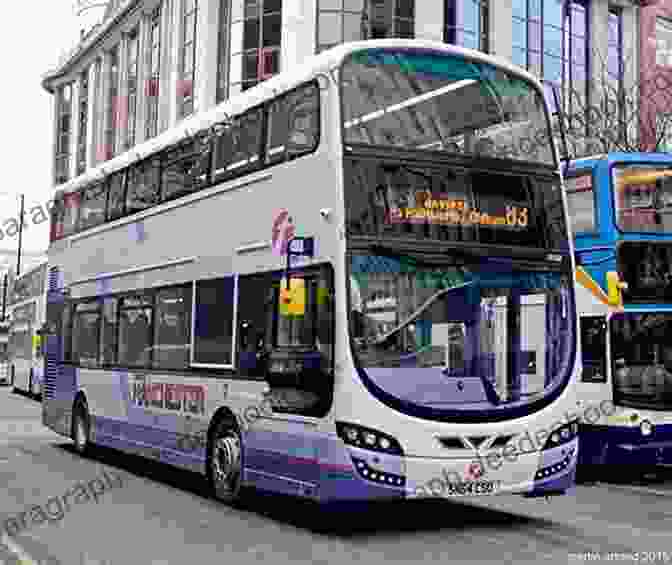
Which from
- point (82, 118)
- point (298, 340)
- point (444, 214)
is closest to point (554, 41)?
point (82, 118)

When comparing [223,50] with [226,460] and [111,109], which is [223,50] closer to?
[111,109]

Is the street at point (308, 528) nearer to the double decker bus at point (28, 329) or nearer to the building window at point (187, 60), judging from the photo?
the double decker bus at point (28, 329)

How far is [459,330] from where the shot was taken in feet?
31.8

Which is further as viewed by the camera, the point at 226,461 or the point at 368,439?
the point at 226,461

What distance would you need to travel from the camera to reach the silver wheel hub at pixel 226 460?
11.3 meters

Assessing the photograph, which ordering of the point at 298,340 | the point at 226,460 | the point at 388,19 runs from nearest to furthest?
the point at 298,340
the point at 226,460
the point at 388,19

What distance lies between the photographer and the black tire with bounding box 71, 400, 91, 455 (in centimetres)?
1680

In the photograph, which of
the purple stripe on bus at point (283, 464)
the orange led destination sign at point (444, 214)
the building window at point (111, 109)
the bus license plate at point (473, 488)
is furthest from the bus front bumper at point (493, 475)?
the building window at point (111, 109)

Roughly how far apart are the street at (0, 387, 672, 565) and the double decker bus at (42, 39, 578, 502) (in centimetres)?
45

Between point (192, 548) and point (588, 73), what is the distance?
41.7 metres

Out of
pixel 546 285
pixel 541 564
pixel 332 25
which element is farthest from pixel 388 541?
pixel 332 25

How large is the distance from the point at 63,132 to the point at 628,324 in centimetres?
6318

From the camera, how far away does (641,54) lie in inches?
1945

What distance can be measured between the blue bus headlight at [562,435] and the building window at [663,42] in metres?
42.5
